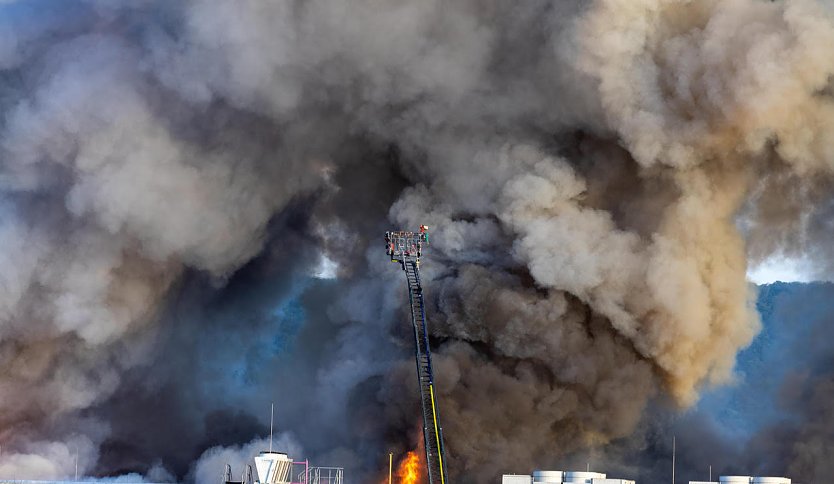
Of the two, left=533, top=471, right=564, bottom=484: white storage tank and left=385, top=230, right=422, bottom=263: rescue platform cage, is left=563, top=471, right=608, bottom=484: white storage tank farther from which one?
left=385, top=230, right=422, bottom=263: rescue platform cage

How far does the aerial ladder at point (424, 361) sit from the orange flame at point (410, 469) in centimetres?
150

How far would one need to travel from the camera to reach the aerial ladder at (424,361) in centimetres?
9712

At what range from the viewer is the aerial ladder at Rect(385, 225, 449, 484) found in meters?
97.1

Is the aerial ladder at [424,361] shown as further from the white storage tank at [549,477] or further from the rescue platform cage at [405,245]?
the white storage tank at [549,477]

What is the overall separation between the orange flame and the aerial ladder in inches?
59.1

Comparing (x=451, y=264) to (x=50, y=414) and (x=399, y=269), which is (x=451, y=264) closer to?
(x=399, y=269)

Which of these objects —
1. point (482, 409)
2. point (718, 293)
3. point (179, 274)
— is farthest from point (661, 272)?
point (179, 274)

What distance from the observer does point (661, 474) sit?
131000 mm

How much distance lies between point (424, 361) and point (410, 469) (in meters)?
6.71

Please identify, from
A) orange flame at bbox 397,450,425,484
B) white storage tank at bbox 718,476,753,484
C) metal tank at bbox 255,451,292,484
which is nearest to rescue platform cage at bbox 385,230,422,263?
orange flame at bbox 397,450,425,484

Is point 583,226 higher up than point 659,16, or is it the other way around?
point 659,16

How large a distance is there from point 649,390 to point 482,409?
34.7ft

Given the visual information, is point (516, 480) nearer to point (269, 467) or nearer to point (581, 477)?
point (581, 477)

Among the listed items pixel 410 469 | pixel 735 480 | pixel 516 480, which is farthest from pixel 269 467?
pixel 735 480
